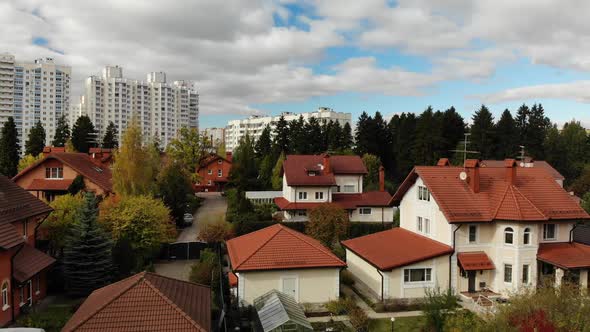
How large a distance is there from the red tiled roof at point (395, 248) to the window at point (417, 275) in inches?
Result: 28.7

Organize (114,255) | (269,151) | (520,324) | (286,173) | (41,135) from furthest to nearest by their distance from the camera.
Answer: (269,151) → (41,135) → (286,173) → (114,255) → (520,324)

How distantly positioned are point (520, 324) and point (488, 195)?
507 inches

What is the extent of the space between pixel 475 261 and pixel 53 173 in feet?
109

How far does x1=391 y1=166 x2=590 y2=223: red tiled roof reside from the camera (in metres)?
21.5

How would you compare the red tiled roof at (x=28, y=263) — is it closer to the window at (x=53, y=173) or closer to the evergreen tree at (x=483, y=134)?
the window at (x=53, y=173)

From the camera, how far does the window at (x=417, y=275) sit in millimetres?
20889

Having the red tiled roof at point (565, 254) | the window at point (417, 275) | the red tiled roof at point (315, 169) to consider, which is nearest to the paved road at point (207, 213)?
the red tiled roof at point (315, 169)

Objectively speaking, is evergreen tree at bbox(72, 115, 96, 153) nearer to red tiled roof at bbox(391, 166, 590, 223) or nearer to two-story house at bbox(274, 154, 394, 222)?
two-story house at bbox(274, 154, 394, 222)

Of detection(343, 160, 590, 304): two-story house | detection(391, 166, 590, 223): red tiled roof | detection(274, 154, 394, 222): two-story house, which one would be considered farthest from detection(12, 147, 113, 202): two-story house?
detection(391, 166, 590, 223): red tiled roof

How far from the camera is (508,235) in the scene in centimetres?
2184

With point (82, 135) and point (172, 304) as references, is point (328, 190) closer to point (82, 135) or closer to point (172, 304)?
point (172, 304)

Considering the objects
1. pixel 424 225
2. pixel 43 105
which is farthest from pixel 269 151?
pixel 43 105

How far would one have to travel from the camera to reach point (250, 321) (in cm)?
1800

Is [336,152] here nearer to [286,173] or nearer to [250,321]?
[286,173]
